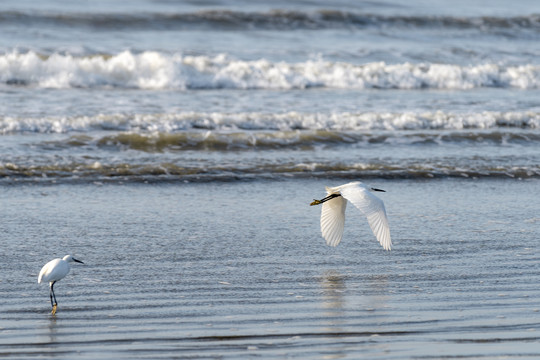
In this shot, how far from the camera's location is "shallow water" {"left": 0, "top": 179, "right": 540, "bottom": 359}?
3885 millimetres

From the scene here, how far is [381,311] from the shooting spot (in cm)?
436

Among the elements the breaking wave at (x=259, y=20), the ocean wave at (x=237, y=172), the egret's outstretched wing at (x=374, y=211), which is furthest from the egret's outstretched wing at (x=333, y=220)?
the breaking wave at (x=259, y=20)

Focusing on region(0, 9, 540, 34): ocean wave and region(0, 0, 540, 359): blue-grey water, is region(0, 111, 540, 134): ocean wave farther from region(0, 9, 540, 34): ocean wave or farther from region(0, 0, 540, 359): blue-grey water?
region(0, 9, 540, 34): ocean wave

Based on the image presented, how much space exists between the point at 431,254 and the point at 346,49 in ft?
34.4

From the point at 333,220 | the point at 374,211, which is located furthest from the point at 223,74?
the point at 374,211

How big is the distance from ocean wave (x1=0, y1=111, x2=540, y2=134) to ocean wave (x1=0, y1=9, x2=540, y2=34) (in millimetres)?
7299

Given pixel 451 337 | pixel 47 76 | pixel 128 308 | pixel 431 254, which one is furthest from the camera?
pixel 47 76

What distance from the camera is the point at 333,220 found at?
5641 millimetres

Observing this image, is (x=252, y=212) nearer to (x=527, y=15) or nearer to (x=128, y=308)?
(x=128, y=308)

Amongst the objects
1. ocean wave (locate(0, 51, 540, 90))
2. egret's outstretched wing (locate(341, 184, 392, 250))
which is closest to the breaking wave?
ocean wave (locate(0, 51, 540, 90))

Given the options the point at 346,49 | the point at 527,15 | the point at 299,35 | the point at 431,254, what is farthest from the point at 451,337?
the point at 527,15

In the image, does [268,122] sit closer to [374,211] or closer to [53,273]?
[374,211]

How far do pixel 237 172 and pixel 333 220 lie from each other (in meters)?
2.44

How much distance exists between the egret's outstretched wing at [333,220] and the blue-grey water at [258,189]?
5.1 inches
